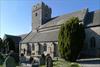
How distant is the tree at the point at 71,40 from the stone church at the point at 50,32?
679cm

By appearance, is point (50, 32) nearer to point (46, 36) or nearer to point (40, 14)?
point (46, 36)

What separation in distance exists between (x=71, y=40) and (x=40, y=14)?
23294 mm

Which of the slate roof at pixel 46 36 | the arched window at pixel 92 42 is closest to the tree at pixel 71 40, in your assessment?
the arched window at pixel 92 42

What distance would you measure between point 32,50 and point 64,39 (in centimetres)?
1769

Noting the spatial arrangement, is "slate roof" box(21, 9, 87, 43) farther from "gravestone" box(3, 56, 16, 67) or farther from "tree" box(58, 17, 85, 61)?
"gravestone" box(3, 56, 16, 67)

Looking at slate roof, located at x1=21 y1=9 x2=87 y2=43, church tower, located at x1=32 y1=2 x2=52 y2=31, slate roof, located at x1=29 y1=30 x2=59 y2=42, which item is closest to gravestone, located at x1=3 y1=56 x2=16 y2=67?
slate roof, located at x1=21 y1=9 x2=87 y2=43

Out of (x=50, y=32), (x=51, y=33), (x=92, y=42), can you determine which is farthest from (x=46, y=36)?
(x=92, y=42)

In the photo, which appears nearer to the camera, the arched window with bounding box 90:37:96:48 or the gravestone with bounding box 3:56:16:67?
the gravestone with bounding box 3:56:16:67

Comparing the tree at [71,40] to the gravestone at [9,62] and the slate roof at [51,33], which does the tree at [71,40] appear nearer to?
the slate roof at [51,33]

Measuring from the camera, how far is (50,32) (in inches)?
1583

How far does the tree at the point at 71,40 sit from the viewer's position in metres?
24.3

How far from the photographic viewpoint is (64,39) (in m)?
25.4

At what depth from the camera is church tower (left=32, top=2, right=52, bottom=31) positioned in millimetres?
46128

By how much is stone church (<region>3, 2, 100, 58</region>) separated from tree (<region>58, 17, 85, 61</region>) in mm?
6794
